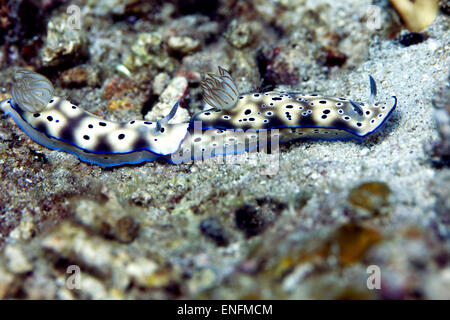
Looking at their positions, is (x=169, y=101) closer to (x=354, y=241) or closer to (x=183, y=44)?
(x=183, y=44)

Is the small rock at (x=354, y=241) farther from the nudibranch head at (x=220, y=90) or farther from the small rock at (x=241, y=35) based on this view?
the small rock at (x=241, y=35)

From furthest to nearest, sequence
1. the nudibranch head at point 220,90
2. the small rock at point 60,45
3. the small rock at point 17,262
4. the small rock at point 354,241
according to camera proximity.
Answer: the small rock at point 60,45, the nudibranch head at point 220,90, the small rock at point 17,262, the small rock at point 354,241

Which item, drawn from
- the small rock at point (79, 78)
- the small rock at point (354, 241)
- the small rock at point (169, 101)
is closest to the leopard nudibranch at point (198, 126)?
the small rock at point (169, 101)
